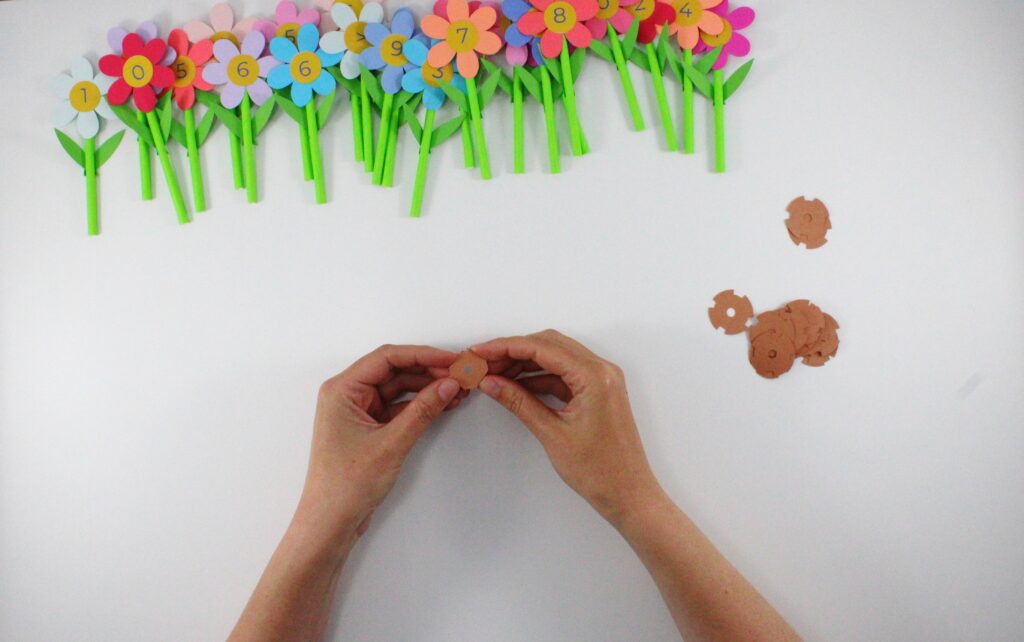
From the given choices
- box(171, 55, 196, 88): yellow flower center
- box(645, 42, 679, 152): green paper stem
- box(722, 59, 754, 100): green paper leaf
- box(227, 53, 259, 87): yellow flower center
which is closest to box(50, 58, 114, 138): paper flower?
box(171, 55, 196, 88): yellow flower center

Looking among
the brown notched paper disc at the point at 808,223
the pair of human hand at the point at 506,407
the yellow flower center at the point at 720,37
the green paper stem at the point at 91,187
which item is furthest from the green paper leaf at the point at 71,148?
the brown notched paper disc at the point at 808,223

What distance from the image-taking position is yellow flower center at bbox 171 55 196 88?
98 cm

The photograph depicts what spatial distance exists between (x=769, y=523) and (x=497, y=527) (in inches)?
15.9

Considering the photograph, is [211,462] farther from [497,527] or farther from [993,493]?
[993,493]

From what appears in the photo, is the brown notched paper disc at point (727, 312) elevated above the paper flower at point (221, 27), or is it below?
below

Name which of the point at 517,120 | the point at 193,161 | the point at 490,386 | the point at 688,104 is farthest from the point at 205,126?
the point at 688,104

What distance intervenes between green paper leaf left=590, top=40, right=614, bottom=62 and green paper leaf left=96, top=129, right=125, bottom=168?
31.0 inches

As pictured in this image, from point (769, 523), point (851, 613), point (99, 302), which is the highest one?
point (99, 302)

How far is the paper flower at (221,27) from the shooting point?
0.98 meters

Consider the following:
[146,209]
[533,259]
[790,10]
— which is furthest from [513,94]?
[146,209]

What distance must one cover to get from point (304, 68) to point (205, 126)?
7.6 inches

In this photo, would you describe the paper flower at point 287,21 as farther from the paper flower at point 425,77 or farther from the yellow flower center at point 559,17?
the yellow flower center at point 559,17

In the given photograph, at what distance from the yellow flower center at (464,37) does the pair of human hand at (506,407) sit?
0.45 meters

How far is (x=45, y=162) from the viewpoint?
1.03 m
